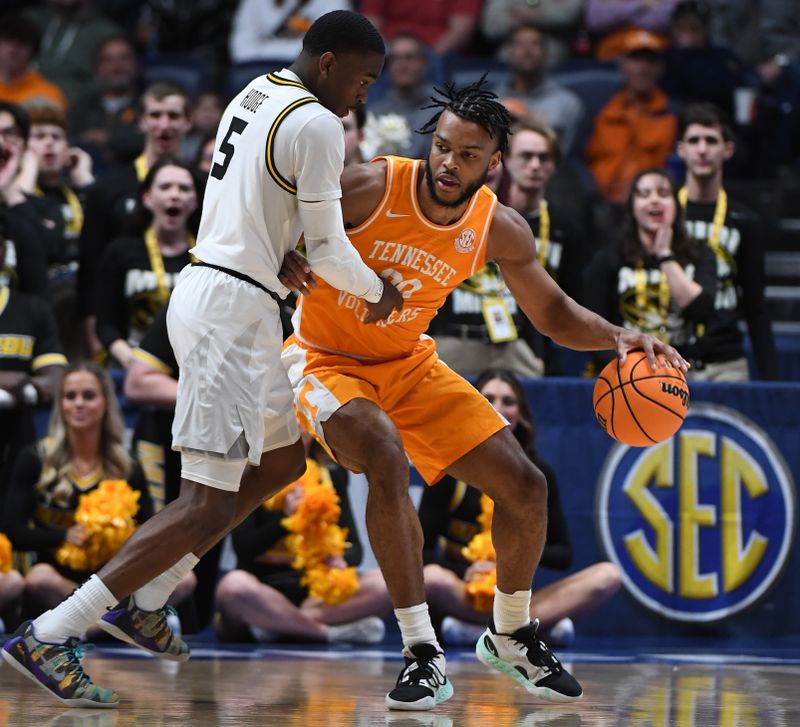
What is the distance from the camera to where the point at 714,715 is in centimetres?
478

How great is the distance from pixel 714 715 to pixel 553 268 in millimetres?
3711

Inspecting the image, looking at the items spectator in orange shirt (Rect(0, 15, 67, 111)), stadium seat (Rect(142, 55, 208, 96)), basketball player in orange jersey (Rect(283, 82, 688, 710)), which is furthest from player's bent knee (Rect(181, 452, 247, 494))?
stadium seat (Rect(142, 55, 208, 96))

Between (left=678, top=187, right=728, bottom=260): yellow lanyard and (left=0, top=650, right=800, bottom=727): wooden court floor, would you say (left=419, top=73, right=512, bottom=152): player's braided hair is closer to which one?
(left=0, top=650, right=800, bottom=727): wooden court floor

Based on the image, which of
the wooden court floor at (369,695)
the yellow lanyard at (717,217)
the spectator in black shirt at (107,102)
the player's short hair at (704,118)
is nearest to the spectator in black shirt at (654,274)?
the yellow lanyard at (717,217)

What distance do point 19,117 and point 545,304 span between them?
12.6ft

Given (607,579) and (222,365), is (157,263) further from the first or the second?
(222,365)

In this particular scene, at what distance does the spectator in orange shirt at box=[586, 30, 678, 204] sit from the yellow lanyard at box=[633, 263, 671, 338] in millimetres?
2531

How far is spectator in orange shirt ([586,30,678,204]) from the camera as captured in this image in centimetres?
1041

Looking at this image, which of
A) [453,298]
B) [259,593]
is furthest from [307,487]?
[453,298]

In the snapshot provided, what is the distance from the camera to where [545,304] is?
214 inches

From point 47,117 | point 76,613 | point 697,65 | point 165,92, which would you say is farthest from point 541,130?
point 76,613

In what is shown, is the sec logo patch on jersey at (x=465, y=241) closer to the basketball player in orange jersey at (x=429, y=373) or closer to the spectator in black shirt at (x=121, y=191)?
the basketball player in orange jersey at (x=429, y=373)

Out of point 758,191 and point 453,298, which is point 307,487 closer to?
point 453,298

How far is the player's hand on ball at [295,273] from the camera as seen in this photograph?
4832 mm
